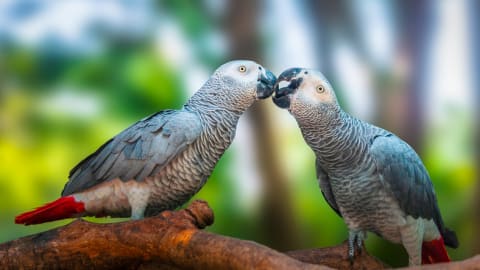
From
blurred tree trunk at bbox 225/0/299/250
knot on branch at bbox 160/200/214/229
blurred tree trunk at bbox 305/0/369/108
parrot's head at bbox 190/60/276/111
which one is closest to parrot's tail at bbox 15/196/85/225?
knot on branch at bbox 160/200/214/229

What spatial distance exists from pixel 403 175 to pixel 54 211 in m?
1.17

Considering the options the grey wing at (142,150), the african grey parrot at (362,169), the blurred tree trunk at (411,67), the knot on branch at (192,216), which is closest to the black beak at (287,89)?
the african grey parrot at (362,169)

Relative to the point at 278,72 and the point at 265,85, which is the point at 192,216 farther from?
the point at 278,72

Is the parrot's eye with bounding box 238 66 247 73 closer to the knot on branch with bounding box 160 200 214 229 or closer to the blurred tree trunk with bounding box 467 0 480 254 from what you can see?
the knot on branch with bounding box 160 200 214 229

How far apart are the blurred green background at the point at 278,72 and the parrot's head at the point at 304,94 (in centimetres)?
103

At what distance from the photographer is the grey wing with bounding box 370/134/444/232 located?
2.05 metres

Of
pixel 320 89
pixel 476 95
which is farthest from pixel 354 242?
pixel 476 95

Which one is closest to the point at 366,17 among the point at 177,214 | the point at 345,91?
the point at 345,91

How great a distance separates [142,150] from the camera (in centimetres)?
209

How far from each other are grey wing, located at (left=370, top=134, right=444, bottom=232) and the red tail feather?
133 millimetres

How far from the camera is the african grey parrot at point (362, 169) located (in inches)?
78.1

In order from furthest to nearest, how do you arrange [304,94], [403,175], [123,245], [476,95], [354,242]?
1. [476,95]
2. [354,242]
3. [403,175]
4. [304,94]
5. [123,245]

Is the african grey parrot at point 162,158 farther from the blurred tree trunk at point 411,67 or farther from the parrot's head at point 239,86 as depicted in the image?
the blurred tree trunk at point 411,67

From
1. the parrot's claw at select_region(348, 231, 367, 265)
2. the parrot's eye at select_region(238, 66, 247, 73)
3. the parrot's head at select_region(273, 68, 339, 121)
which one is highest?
the parrot's eye at select_region(238, 66, 247, 73)
